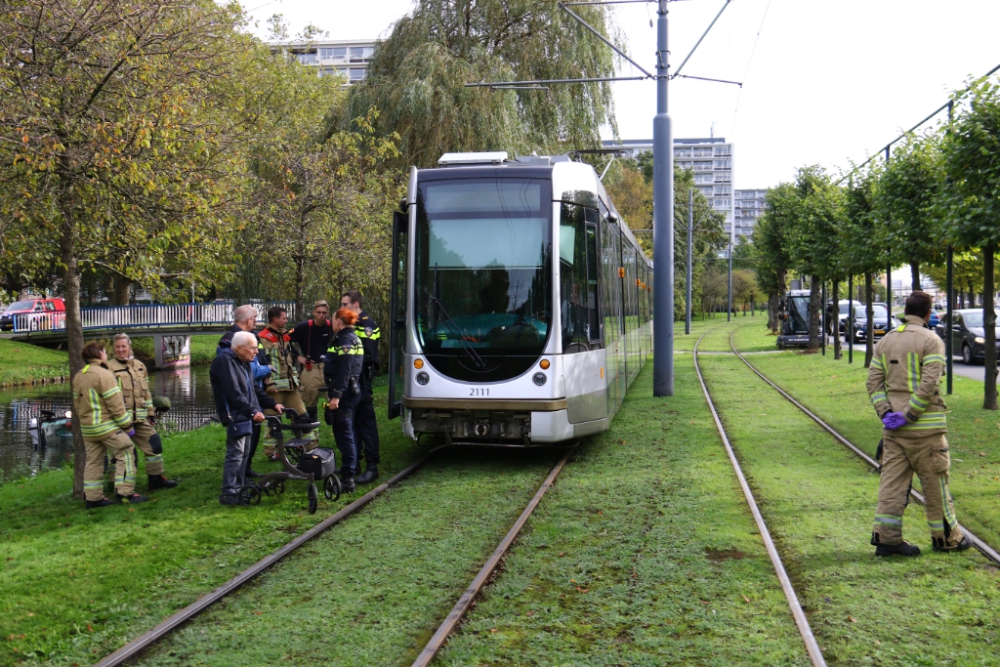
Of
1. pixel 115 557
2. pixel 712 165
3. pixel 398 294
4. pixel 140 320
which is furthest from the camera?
pixel 712 165

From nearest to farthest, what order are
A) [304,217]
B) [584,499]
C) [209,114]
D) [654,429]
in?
1. [584,499]
2. [209,114]
3. [654,429]
4. [304,217]

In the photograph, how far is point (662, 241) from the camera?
16.4 m

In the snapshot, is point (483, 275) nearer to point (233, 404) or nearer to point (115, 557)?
point (233, 404)

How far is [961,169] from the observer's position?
513 inches

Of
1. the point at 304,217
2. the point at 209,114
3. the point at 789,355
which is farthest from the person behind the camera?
the point at 789,355

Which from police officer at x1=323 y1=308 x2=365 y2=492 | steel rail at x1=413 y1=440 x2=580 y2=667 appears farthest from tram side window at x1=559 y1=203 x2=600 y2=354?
police officer at x1=323 y1=308 x2=365 y2=492

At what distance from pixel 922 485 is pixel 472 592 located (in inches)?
123

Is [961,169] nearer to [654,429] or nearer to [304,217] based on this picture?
[654,429]

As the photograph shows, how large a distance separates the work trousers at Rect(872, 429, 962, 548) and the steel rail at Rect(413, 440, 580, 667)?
8.43 ft

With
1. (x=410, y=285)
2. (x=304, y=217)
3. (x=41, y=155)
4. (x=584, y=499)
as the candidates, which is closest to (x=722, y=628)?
(x=584, y=499)

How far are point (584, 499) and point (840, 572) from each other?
2723 millimetres

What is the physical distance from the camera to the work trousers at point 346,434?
8.77 metres

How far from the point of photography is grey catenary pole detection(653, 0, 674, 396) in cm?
1633

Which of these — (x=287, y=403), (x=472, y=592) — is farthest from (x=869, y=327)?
(x=472, y=592)
